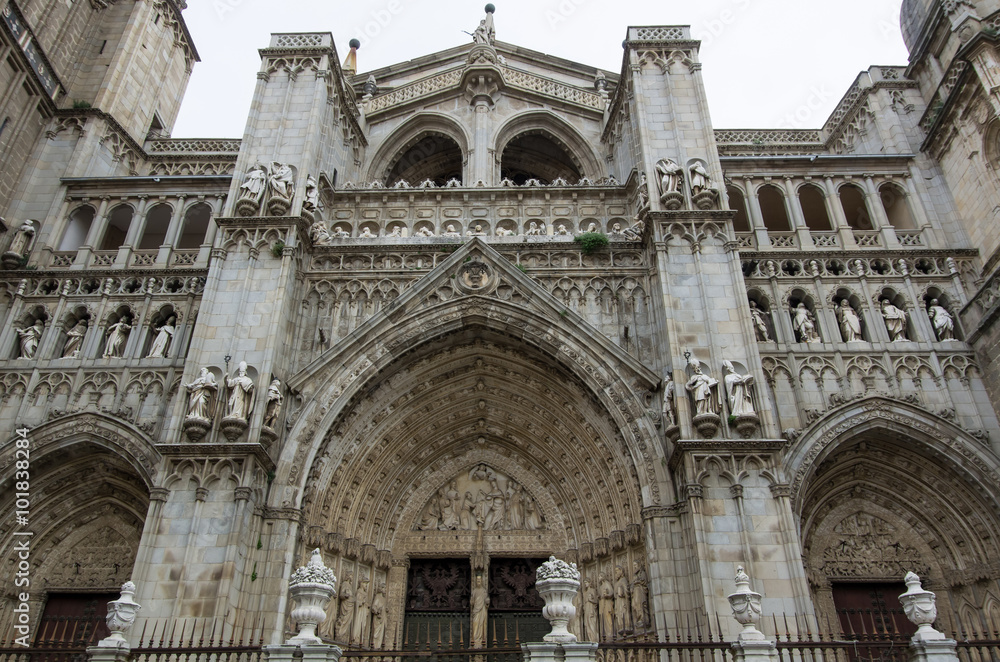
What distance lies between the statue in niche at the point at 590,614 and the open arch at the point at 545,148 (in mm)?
12177

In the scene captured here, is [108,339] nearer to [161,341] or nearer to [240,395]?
[161,341]

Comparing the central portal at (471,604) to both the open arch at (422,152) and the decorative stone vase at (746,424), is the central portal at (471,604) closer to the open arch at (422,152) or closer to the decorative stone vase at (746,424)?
the decorative stone vase at (746,424)

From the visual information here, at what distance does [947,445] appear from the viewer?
1505 cm

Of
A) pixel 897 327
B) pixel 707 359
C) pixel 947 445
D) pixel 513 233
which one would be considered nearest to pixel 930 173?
pixel 897 327

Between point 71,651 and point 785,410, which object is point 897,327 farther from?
point 71,651

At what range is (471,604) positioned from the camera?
620 inches

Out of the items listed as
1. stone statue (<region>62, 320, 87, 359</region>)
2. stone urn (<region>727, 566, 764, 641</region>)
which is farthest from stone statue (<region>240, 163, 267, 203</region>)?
stone urn (<region>727, 566, 764, 641</region>)

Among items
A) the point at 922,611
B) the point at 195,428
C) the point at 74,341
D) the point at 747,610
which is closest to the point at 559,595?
the point at 747,610

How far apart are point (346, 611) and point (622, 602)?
5532 millimetres

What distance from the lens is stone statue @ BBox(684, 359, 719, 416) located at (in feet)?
45.8

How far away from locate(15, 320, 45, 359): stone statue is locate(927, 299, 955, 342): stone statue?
20.8 meters

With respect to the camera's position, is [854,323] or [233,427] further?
[854,323]

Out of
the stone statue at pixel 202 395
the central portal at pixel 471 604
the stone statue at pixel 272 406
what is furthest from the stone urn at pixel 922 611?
the stone statue at pixel 202 395

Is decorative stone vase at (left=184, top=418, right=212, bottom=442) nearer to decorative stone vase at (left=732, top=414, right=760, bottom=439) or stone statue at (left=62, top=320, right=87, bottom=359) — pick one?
stone statue at (left=62, top=320, right=87, bottom=359)
